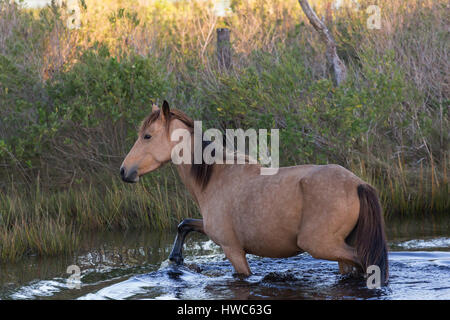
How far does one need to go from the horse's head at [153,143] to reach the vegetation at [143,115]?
2406 mm

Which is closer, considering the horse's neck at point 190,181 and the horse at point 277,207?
the horse at point 277,207

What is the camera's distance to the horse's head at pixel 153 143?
6.48 metres

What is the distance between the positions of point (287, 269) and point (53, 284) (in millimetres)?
2518

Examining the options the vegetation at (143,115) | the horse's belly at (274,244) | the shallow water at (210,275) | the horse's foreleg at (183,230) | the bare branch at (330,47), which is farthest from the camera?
the bare branch at (330,47)

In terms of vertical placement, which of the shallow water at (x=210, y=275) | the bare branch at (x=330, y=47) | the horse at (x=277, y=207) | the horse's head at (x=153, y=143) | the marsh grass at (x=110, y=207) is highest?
the bare branch at (x=330, y=47)

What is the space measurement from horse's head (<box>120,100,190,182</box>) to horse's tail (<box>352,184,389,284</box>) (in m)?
2.09

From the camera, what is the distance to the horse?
5.47m

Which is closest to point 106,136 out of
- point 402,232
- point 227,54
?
point 227,54

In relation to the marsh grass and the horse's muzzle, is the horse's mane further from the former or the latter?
the marsh grass

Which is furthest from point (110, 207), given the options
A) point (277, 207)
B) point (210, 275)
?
point (277, 207)

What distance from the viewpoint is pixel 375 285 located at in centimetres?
557

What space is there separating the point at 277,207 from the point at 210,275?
1.48m

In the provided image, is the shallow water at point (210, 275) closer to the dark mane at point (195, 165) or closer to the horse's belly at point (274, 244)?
the horse's belly at point (274, 244)

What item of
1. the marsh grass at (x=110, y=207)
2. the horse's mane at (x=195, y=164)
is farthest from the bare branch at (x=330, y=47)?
the horse's mane at (x=195, y=164)
